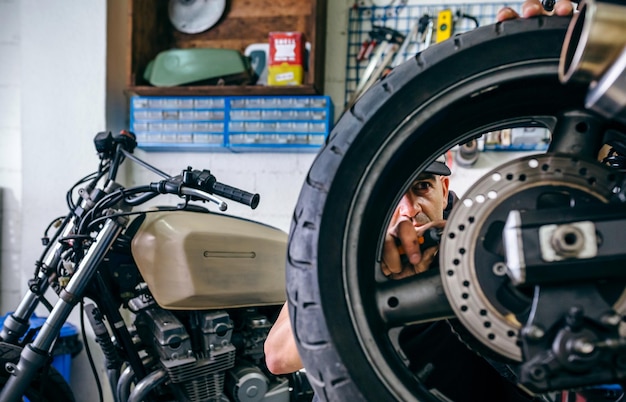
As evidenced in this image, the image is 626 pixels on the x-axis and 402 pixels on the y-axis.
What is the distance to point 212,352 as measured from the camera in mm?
1312

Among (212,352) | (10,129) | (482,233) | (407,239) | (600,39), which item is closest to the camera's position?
(600,39)

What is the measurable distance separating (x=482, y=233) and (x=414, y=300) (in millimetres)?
97

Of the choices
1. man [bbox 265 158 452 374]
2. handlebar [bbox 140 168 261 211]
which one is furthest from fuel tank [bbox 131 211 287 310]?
man [bbox 265 158 452 374]

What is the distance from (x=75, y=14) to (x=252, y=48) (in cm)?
81

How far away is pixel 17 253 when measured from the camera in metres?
2.42

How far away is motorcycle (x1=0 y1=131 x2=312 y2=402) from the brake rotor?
887 mm

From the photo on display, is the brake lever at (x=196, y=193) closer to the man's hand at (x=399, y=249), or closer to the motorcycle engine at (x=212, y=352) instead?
the motorcycle engine at (x=212, y=352)

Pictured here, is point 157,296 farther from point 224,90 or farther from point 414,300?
point 224,90

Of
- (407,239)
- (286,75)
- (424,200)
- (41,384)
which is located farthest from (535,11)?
(286,75)

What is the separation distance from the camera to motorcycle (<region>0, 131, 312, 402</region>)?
4.10 ft

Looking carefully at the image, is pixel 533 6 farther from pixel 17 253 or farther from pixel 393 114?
pixel 17 253

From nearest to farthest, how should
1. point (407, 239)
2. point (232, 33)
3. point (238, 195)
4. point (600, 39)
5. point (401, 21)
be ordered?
point (600, 39), point (407, 239), point (238, 195), point (401, 21), point (232, 33)

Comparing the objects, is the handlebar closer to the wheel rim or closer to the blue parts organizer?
the wheel rim

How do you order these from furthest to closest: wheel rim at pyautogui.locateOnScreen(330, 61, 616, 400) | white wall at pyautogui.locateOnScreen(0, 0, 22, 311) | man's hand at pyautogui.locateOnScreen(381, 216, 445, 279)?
white wall at pyautogui.locateOnScreen(0, 0, 22, 311) → man's hand at pyautogui.locateOnScreen(381, 216, 445, 279) → wheel rim at pyautogui.locateOnScreen(330, 61, 616, 400)
